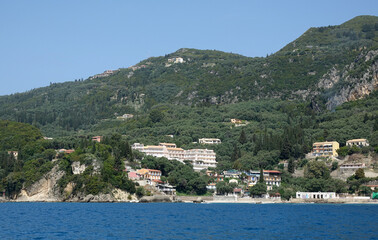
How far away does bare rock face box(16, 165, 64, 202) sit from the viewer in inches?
4222

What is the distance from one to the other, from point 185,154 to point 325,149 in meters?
32.5

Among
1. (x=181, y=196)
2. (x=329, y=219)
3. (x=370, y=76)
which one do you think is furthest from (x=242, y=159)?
(x=329, y=219)

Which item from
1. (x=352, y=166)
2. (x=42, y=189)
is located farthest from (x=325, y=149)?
(x=42, y=189)

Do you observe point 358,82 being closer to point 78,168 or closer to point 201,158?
point 201,158

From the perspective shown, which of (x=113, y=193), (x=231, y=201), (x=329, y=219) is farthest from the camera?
(x=231, y=201)

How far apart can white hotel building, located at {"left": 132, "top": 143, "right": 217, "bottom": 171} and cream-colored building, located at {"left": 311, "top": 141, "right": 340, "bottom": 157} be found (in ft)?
77.9

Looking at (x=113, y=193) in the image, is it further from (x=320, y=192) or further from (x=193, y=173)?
(x=320, y=192)

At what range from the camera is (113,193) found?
333 ft

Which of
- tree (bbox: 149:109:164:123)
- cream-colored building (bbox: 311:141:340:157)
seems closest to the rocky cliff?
cream-colored building (bbox: 311:141:340:157)

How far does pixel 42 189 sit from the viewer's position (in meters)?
108

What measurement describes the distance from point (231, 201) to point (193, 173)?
36.6ft

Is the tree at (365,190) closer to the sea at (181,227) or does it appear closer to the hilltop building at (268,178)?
the hilltop building at (268,178)

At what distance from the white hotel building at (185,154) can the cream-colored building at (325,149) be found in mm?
23749

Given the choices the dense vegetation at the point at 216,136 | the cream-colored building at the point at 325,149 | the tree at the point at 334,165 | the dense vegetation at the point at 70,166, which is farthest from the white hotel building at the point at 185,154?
the tree at the point at 334,165
